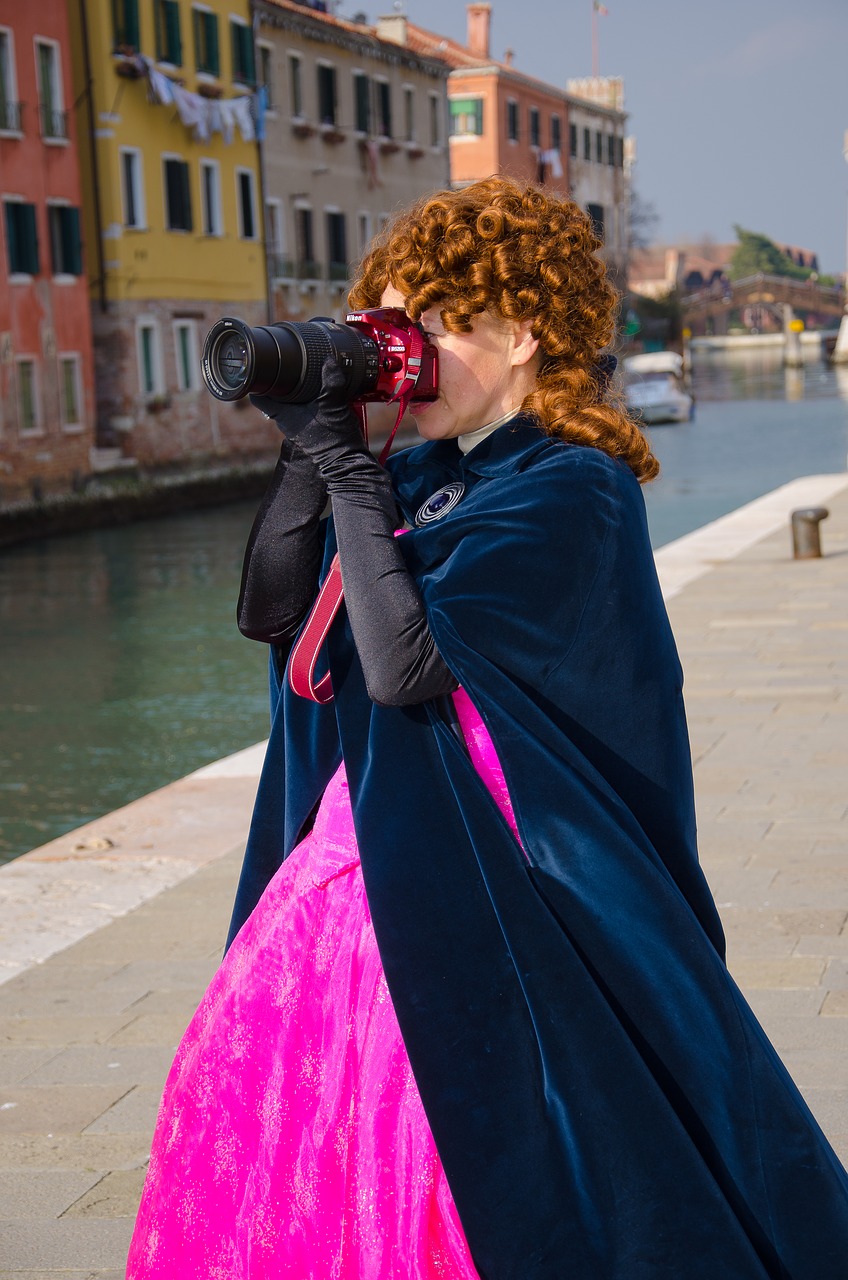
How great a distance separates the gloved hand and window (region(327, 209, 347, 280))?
108ft

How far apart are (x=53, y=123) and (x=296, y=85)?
9.10 meters

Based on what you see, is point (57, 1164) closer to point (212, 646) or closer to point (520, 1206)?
point (520, 1206)

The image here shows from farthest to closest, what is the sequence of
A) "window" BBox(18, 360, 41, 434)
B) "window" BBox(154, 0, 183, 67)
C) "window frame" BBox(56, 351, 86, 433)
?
"window" BBox(154, 0, 183, 67) < "window frame" BBox(56, 351, 86, 433) < "window" BBox(18, 360, 41, 434)

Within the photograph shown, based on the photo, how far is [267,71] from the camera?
1259 inches

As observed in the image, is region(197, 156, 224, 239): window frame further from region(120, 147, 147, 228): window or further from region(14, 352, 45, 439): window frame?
region(14, 352, 45, 439): window frame

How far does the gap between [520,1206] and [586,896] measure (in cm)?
30

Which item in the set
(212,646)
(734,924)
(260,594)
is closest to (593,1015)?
(260,594)

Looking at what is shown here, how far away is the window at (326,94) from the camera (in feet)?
111

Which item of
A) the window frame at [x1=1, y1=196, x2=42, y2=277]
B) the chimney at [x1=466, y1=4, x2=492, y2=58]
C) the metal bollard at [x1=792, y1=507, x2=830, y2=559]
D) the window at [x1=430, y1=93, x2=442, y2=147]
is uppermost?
the chimney at [x1=466, y1=4, x2=492, y2=58]

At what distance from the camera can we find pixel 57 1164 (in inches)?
112

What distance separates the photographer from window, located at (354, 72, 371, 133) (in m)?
35.1

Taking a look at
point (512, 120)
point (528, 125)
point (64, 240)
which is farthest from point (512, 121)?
point (64, 240)

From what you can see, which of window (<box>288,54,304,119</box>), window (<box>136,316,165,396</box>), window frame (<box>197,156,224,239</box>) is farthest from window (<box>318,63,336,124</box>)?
window (<box>136,316,165,396</box>)

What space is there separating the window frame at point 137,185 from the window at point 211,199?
2.17 metres
